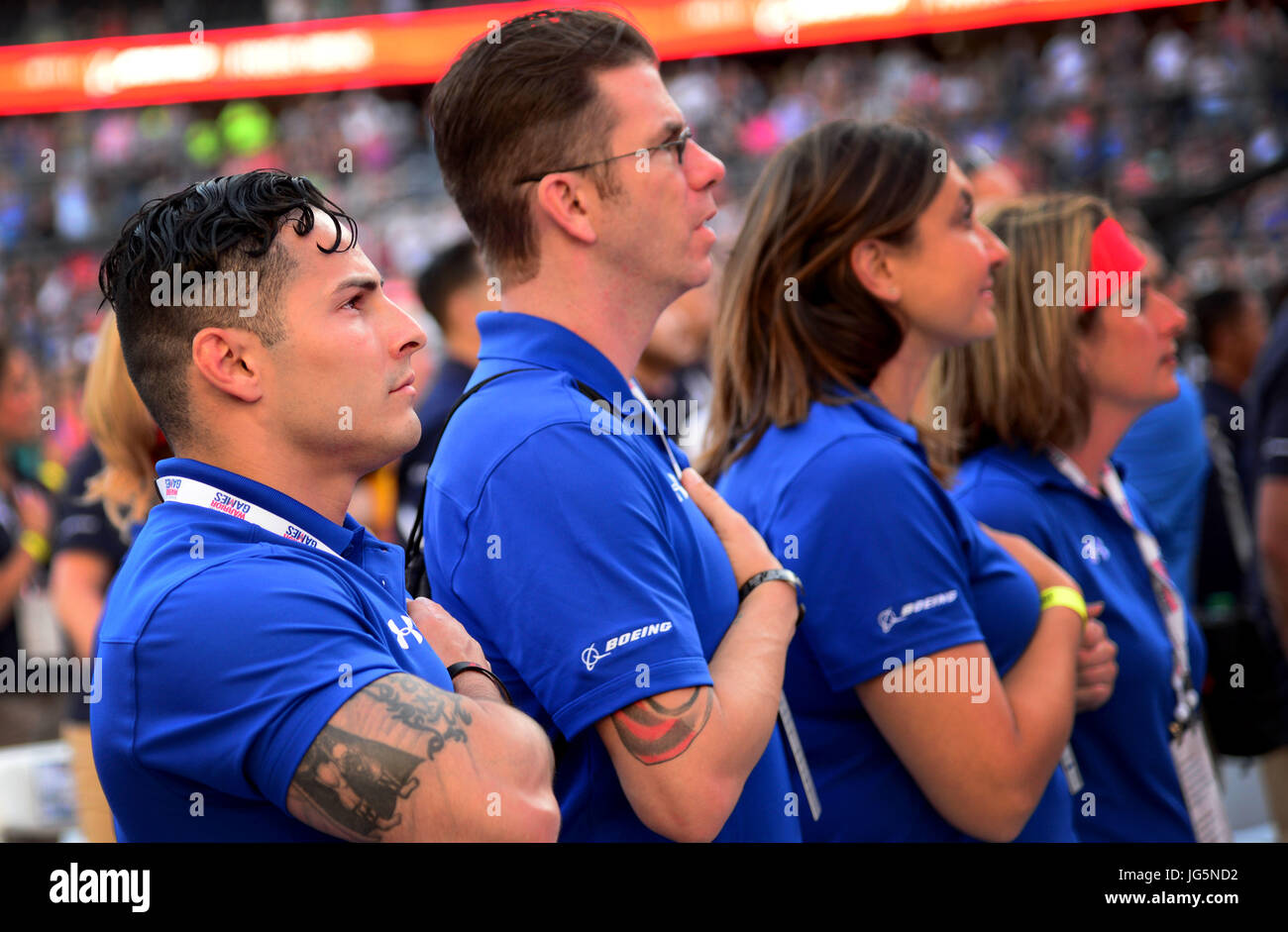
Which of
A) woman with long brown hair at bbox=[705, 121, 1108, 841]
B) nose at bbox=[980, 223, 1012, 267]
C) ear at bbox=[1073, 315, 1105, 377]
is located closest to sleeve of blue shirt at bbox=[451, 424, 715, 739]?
woman with long brown hair at bbox=[705, 121, 1108, 841]

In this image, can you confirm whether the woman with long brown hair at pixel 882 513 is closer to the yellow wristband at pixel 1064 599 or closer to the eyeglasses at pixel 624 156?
the yellow wristband at pixel 1064 599

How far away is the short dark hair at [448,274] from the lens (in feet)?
13.6

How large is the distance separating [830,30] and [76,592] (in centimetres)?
1253

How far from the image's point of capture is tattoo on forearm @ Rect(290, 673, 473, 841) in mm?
1059

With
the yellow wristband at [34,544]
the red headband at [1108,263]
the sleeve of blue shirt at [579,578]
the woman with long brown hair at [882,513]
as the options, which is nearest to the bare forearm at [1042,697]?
the woman with long brown hair at [882,513]

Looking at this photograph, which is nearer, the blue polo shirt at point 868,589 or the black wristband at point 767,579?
the black wristband at point 767,579

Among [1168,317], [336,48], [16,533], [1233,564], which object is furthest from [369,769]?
[336,48]

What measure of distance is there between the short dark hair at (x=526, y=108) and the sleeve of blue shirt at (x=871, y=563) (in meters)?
0.48

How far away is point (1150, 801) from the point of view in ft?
6.38

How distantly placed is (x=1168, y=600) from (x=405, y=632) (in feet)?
4.76

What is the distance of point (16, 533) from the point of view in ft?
12.9

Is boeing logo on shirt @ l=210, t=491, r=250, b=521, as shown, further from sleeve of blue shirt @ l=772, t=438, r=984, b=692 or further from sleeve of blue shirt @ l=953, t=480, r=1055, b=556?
sleeve of blue shirt @ l=953, t=480, r=1055, b=556
